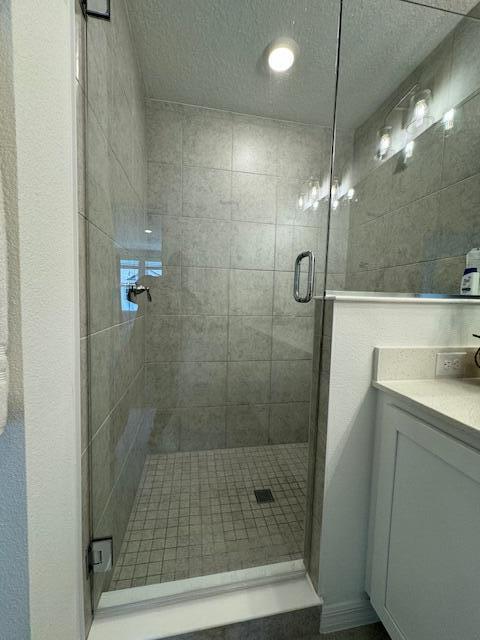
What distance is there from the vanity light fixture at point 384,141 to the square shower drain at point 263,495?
6.63 ft

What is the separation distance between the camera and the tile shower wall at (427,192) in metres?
1.13

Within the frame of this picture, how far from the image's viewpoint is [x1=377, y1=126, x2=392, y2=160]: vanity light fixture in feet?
4.80

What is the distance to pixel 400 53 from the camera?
50.3 inches

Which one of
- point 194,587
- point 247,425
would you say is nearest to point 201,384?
point 247,425

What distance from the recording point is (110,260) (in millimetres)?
974

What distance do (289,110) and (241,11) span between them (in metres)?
0.49

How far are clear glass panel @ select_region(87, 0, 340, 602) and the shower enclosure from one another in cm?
1

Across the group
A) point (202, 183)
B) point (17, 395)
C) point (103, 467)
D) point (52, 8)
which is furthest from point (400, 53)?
point (103, 467)

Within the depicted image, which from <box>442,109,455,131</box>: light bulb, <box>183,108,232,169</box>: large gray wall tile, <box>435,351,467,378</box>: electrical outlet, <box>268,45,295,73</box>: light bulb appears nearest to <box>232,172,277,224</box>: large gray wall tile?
<box>183,108,232,169</box>: large gray wall tile

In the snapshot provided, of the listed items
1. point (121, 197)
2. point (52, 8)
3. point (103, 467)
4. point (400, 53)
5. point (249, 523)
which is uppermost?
point (400, 53)

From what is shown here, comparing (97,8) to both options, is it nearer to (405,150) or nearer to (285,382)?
(405,150)

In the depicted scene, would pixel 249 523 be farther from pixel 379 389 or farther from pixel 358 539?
pixel 379 389

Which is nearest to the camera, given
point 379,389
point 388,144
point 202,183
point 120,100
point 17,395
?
point 17,395

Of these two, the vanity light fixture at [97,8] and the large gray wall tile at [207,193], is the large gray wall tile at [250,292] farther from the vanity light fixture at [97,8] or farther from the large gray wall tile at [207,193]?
the vanity light fixture at [97,8]
